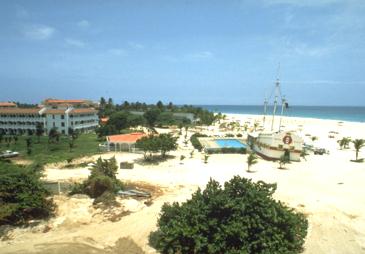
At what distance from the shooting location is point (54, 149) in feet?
164

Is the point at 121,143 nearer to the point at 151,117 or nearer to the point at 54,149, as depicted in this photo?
the point at 54,149

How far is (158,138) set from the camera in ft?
132

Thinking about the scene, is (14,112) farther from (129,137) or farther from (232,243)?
(232,243)

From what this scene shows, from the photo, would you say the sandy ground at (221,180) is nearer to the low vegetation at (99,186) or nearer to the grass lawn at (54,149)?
the low vegetation at (99,186)

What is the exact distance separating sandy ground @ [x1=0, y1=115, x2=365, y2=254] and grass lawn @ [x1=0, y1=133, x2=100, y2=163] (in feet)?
20.3

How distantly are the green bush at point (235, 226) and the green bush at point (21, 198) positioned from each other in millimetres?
9000

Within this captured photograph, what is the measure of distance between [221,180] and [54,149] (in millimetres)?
30282

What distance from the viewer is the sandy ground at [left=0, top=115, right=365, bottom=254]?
722 inches

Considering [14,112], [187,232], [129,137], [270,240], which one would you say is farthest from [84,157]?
[14,112]

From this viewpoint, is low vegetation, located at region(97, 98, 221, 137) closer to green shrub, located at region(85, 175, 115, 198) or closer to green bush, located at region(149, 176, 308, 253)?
green shrub, located at region(85, 175, 115, 198)

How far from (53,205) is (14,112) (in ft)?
189

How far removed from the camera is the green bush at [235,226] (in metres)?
16.0

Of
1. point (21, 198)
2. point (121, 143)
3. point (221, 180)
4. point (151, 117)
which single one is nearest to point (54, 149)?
point (121, 143)

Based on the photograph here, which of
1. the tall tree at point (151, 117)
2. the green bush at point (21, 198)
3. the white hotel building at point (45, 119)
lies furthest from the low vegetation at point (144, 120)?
the green bush at point (21, 198)
